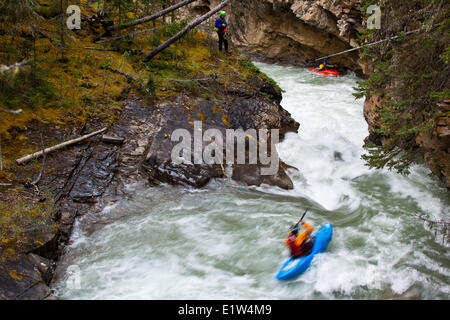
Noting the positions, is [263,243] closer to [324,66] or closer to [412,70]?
[412,70]

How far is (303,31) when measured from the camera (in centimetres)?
2053

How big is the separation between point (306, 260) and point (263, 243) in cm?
89

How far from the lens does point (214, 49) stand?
11.7m

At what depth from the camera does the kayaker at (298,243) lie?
6020 millimetres

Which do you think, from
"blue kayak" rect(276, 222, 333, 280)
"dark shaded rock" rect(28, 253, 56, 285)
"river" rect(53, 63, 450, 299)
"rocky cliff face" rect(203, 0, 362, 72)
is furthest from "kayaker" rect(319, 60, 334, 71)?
"dark shaded rock" rect(28, 253, 56, 285)

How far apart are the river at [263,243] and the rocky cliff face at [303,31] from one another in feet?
30.3

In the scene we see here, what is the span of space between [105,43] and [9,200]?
261 inches

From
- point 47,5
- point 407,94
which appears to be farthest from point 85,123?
point 407,94

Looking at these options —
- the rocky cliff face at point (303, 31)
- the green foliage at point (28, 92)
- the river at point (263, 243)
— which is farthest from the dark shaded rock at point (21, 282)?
the rocky cliff face at point (303, 31)

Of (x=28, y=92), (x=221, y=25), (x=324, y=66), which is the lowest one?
(x=28, y=92)

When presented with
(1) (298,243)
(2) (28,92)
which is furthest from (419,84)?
(2) (28,92)

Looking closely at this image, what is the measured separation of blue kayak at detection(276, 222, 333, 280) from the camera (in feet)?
18.5

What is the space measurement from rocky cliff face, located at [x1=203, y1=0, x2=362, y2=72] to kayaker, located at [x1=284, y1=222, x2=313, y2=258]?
35.3 ft
